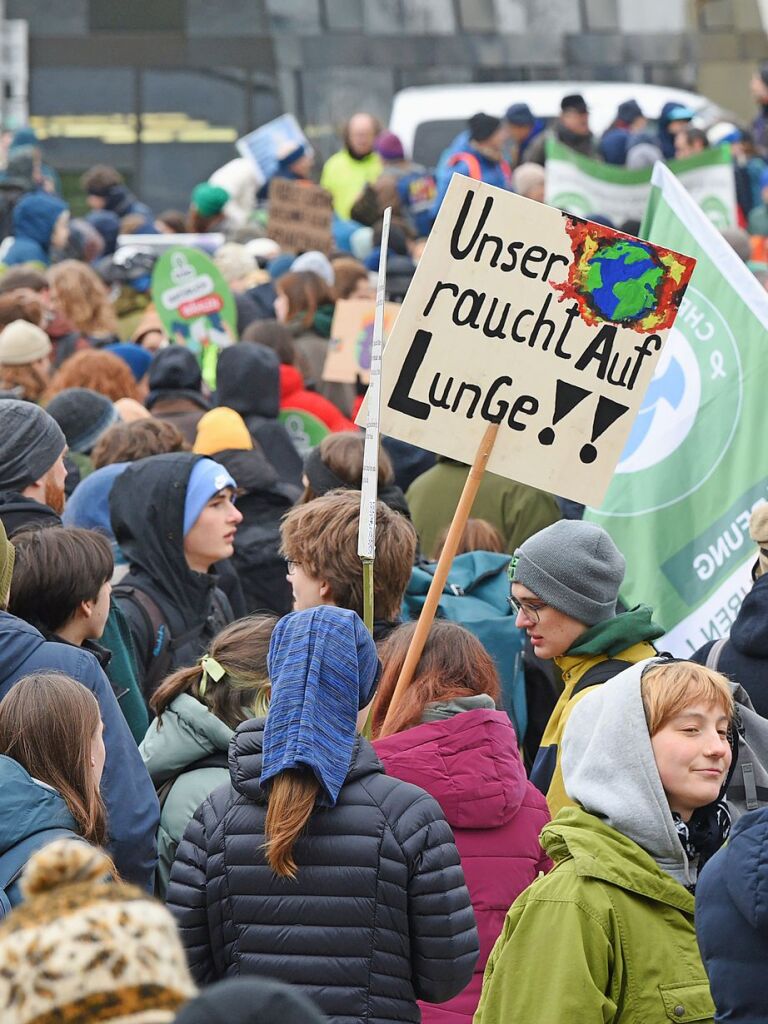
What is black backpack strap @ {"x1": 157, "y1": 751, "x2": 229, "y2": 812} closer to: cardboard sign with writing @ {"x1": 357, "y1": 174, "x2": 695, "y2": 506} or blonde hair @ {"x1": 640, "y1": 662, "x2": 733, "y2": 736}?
cardboard sign with writing @ {"x1": 357, "y1": 174, "x2": 695, "y2": 506}

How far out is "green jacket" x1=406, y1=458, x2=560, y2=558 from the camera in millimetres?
6594

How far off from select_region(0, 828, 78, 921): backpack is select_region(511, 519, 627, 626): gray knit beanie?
57.6 inches

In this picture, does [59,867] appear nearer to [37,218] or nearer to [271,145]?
[37,218]

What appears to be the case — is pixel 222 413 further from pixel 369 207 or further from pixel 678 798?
pixel 369 207

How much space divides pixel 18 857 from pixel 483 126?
419 inches

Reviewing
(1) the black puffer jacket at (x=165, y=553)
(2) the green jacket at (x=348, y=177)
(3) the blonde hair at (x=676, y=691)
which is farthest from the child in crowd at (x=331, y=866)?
(2) the green jacket at (x=348, y=177)

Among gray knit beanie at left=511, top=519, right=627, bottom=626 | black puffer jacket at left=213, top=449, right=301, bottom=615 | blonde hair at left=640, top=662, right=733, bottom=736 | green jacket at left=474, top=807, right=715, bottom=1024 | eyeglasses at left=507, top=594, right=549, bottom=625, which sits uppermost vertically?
blonde hair at left=640, top=662, right=733, bottom=736

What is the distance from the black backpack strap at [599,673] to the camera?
4.43m

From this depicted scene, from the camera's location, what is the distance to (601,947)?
10.8 feet

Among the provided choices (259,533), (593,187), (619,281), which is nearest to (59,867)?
(619,281)

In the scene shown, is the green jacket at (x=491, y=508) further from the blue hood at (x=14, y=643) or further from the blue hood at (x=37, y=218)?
the blue hood at (x=37, y=218)

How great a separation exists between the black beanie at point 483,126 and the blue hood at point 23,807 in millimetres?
10421

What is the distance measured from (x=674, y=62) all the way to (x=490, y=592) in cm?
1805

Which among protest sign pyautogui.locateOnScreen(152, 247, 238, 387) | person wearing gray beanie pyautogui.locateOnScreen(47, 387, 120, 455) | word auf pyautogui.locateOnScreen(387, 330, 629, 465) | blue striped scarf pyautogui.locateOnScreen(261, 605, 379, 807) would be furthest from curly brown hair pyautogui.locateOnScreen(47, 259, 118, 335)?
blue striped scarf pyautogui.locateOnScreen(261, 605, 379, 807)
